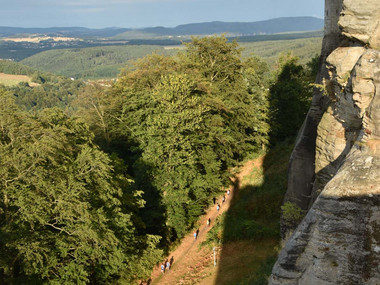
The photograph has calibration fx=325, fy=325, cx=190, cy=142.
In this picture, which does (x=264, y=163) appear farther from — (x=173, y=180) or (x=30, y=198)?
(x=30, y=198)

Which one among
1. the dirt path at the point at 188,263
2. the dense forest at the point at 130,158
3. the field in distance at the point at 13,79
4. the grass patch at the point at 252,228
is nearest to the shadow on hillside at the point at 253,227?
the grass patch at the point at 252,228

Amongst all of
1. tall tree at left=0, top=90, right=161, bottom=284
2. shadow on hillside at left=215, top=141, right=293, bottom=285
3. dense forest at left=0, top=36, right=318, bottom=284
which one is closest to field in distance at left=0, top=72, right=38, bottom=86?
dense forest at left=0, top=36, right=318, bottom=284

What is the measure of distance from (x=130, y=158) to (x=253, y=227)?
1123 centimetres

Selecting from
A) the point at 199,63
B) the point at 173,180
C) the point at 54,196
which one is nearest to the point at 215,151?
the point at 173,180

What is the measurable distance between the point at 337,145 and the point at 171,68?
918 inches

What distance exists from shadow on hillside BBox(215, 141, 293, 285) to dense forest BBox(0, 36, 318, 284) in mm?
2519

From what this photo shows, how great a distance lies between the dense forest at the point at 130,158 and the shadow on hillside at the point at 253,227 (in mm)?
2519

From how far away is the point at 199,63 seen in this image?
108 ft

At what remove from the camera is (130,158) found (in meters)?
26.5

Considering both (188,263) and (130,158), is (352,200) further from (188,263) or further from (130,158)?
(130,158)

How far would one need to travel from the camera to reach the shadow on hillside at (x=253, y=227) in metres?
18.3

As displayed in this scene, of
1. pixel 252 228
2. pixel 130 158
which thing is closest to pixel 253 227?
pixel 252 228

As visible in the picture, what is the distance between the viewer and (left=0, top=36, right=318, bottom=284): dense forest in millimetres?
14391

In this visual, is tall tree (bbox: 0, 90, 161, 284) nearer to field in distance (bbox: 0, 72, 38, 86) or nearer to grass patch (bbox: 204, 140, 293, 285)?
grass patch (bbox: 204, 140, 293, 285)
